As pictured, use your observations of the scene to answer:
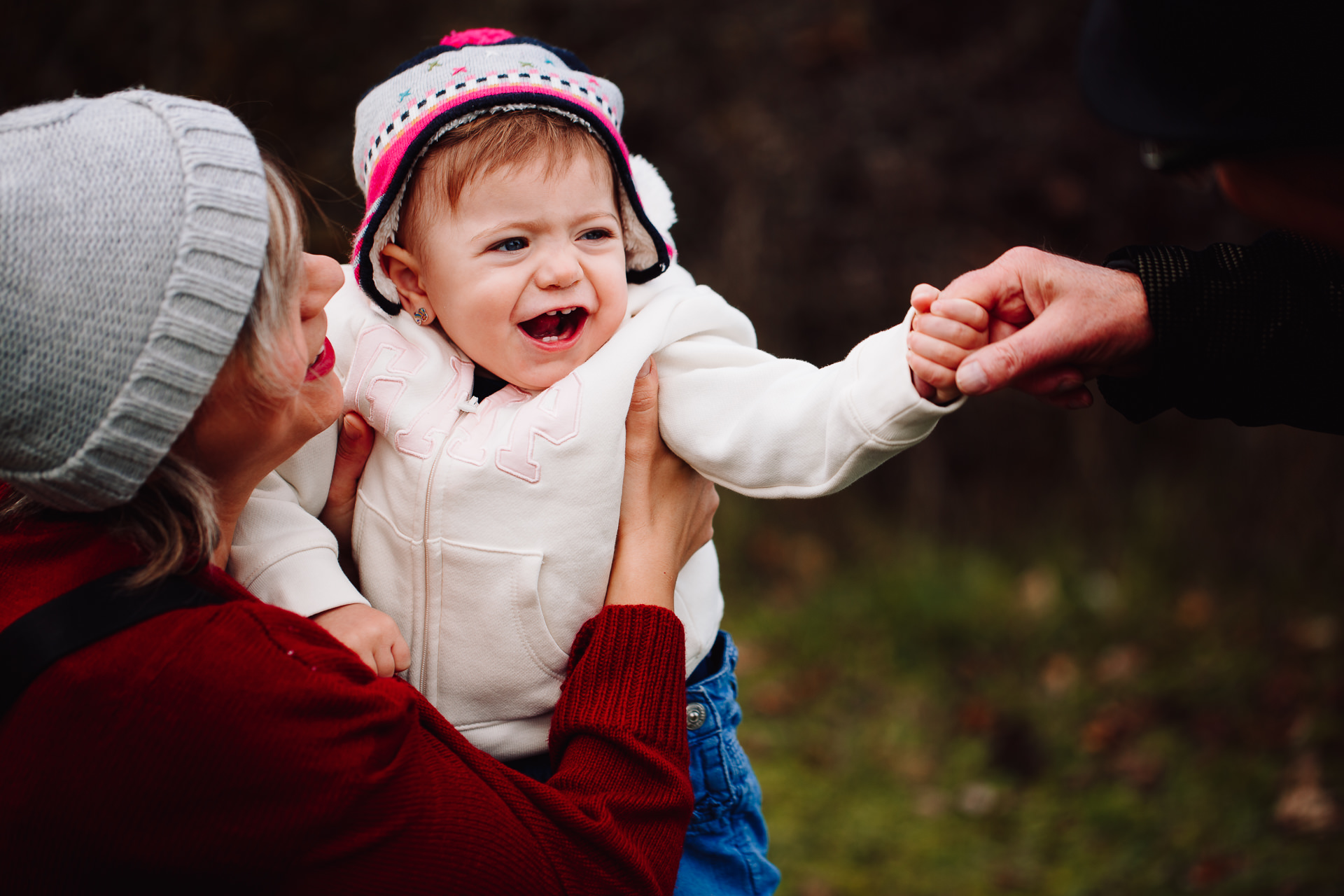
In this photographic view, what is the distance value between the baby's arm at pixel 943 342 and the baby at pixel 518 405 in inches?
0.8

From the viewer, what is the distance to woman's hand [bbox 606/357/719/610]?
178cm

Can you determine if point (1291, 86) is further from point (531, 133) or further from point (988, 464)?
point (988, 464)

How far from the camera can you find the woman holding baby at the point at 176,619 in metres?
1.27

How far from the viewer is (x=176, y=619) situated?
1.34 metres

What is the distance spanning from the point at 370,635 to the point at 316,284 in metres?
0.57

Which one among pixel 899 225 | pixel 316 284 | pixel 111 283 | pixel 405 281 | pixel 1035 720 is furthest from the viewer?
pixel 899 225

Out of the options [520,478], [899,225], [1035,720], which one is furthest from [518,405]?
[899,225]

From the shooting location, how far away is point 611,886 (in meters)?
1.46

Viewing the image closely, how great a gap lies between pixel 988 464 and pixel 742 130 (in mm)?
2237

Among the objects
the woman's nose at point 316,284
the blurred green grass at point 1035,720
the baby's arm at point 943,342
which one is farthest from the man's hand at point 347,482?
the blurred green grass at point 1035,720

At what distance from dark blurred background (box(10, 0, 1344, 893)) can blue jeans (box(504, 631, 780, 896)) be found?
2.08 metres

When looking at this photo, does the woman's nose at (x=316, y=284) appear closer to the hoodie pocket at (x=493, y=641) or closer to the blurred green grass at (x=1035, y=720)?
the hoodie pocket at (x=493, y=641)

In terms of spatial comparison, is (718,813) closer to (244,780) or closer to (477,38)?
(244,780)

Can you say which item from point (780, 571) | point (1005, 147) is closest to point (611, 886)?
point (780, 571)
